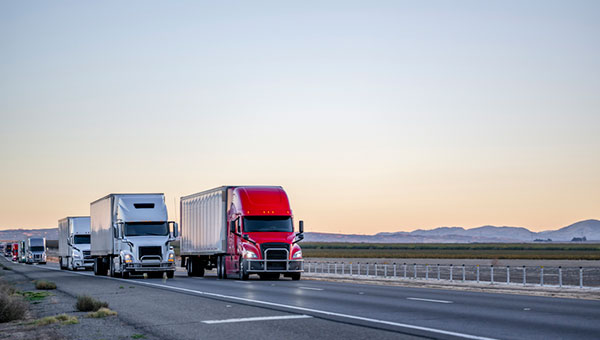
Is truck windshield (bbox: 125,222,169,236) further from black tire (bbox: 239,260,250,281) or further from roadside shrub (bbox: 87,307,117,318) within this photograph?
roadside shrub (bbox: 87,307,117,318)

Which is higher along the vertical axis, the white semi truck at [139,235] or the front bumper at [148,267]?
the white semi truck at [139,235]

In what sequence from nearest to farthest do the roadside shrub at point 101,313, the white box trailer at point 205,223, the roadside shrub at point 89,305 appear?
the roadside shrub at point 101,313 → the roadside shrub at point 89,305 → the white box trailer at point 205,223

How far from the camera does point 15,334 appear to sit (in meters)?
14.0

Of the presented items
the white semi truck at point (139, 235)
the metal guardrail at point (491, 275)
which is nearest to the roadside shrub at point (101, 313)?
the metal guardrail at point (491, 275)

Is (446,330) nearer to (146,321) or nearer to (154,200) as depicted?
(146,321)

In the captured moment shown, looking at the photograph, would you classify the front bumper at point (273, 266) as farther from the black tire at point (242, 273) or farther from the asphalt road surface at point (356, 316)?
the asphalt road surface at point (356, 316)

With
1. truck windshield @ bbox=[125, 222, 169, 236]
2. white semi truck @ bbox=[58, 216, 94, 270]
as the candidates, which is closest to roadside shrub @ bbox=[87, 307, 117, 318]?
truck windshield @ bbox=[125, 222, 169, 236]

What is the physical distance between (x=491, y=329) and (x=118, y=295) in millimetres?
14484

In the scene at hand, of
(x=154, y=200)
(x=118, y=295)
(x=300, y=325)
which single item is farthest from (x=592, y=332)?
(x=154, y=200)

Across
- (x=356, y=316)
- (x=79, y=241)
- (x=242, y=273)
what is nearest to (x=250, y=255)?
(x=242, y=273)

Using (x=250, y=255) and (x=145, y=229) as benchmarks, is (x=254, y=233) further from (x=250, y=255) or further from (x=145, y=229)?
(x=145, y=229)

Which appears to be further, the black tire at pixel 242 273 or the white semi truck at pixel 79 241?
the white semi truck at pixel 79 241

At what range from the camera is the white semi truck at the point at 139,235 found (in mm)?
37750

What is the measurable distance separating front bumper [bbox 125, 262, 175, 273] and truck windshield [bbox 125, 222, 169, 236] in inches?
61.6
